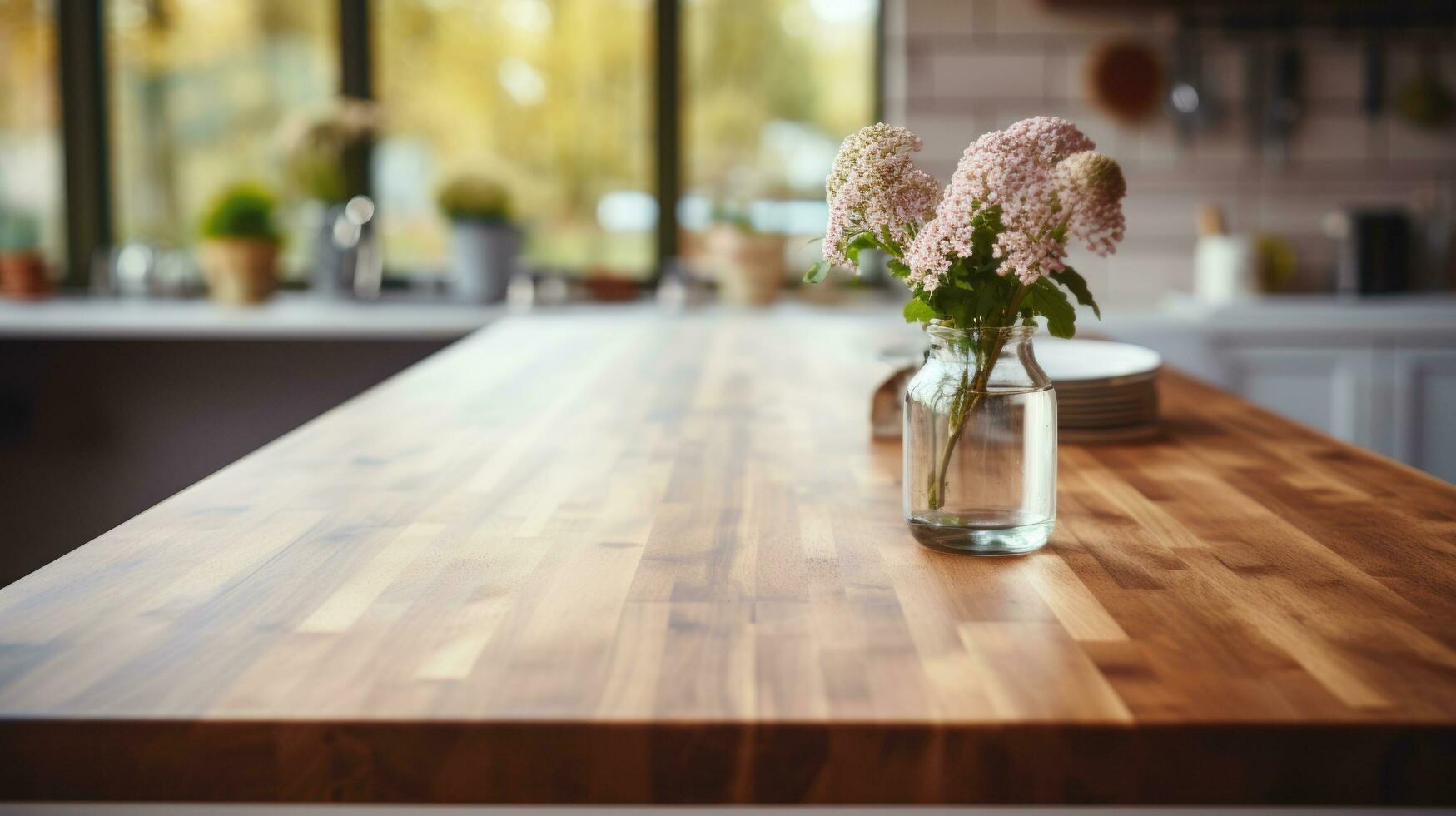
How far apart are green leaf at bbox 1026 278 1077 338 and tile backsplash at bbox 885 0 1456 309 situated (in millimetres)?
2740

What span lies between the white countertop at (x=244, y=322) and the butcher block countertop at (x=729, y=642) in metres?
1.99

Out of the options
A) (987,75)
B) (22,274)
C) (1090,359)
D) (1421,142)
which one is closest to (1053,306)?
(1090,359)

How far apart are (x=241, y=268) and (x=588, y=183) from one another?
1.00 meters

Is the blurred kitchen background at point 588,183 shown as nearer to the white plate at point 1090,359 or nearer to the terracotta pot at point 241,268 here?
the terracotta pot at point 241,268

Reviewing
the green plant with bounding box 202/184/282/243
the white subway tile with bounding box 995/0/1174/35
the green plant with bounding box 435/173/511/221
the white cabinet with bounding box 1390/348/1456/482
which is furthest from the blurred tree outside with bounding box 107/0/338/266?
the white cabinet with bounding box 1390/348/1456/482

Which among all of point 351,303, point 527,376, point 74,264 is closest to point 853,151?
point 527,376

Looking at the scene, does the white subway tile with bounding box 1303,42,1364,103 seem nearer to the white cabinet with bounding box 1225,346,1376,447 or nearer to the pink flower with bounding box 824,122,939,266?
the white cabinet with bounding box 1225,346,1376,447

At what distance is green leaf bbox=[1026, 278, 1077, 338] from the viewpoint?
89 centimetres

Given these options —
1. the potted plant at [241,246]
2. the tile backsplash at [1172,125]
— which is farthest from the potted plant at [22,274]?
the tile backsplash at [1172,125]

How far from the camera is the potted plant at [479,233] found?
358 cm

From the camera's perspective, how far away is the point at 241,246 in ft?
11.3

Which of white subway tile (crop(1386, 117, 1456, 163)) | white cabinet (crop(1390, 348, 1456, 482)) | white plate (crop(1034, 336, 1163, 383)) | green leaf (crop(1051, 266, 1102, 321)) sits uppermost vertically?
white subway tile (crop(1386, 117, 1456, 163))

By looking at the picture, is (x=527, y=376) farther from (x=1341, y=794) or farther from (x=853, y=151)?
(x=1341, y=794)

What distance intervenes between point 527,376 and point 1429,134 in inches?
113
